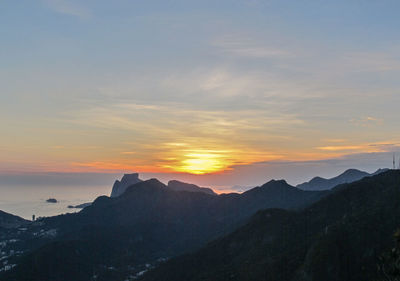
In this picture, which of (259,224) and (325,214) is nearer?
(325,214)

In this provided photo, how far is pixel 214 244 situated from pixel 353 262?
78.7 meters

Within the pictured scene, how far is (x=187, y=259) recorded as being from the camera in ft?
525

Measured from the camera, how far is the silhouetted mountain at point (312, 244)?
102062 millimetres

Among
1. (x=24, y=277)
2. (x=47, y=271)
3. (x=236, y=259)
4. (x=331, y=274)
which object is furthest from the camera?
(x=47, y=271)

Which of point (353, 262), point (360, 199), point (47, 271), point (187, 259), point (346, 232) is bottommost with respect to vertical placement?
point (47, 271)

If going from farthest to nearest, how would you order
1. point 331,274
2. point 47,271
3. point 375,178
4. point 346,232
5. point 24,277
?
point 47,271, point 24,277, point 375,178, point 346,232, point 331,274

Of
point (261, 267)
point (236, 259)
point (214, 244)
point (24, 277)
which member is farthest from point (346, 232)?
point (24, 277)

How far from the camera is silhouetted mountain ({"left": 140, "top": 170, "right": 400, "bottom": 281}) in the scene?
335ft

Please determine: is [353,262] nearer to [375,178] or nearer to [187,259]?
[375,178]

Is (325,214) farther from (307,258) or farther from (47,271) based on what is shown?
(47,271)

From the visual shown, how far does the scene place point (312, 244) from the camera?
4471 inches

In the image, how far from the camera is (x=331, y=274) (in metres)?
99.2

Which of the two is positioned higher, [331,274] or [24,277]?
[331,274]

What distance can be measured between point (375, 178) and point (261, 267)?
267 ft
